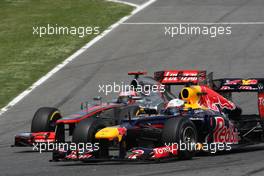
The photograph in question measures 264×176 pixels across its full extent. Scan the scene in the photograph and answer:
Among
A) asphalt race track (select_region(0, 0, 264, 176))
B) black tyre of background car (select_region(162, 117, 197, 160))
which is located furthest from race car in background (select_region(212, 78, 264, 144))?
black tyre of background car (select_region(162, 117, 197, 160))

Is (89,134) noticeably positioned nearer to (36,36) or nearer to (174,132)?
(174,132)

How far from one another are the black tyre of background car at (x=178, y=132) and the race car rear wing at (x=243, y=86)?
2.91 m

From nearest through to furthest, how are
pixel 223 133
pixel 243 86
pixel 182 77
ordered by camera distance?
pixel 223 133 < pixel 243 86 < pixel 182 77

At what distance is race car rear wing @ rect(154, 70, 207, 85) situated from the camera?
1694cm

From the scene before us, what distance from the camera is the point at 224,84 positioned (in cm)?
1716

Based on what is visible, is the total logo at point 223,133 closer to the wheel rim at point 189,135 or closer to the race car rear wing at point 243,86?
the wheel rim at point 189,135

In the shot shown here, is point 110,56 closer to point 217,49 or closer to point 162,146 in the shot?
point 217,49

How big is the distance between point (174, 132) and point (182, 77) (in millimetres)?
3661

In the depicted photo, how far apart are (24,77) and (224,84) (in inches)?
398

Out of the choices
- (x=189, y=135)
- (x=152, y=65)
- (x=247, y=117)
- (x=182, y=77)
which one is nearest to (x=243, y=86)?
(x=247, y=117)

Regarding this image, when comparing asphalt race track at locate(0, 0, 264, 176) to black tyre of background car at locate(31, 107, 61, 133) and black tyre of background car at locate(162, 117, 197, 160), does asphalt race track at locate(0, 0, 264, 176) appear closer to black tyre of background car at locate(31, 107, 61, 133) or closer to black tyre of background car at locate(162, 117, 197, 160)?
black tyre of background car at locate(162, 117, 197, 160)

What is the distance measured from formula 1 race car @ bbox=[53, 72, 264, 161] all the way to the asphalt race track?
0.68 feet

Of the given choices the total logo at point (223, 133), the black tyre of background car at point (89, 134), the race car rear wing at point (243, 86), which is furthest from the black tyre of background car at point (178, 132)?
the race car rear wing at point (243, 86)

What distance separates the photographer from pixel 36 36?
31.3 meters
